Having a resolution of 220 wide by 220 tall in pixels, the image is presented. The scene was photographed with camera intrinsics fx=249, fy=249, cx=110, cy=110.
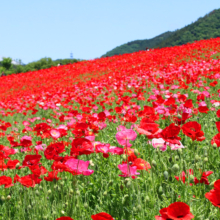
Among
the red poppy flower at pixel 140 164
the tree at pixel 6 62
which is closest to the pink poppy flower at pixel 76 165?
the red poppy flower at pixel 140 164

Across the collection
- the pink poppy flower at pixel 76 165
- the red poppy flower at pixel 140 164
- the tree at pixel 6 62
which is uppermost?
the tree at pixel 6 62

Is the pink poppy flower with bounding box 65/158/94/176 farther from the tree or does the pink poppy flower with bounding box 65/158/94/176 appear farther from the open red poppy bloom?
the tree

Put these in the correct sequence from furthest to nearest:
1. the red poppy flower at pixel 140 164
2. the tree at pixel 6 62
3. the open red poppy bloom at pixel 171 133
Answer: the tree at pixel 6 62, the red poppy flower at pixel 140 164, the open red poppy bloom at pixel 171 133

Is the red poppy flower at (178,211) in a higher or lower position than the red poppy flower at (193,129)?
lower

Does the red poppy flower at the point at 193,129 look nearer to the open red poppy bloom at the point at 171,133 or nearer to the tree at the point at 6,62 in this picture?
the open red poppy bloom at the point at 171,133

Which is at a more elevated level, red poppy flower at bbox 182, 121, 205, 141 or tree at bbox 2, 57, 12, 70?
tree at bbox 2, 57, 12, 70

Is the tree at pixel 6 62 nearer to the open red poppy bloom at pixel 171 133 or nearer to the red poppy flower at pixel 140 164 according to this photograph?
the red poppy flower at pixel 140 164

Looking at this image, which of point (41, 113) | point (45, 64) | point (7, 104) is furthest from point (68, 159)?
point (45, 64)

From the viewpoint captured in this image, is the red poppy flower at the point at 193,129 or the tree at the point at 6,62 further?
the tree at the point at 6,62

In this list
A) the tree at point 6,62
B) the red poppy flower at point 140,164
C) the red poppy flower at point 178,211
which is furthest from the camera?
the tree at point 6,62

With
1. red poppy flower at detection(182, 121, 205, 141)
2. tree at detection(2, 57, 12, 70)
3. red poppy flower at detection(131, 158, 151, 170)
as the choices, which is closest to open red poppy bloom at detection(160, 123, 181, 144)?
red poppy flower at detection(182, 121, 205, 141)

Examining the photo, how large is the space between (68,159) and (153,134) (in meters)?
0.54

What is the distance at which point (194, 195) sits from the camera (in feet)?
5.18

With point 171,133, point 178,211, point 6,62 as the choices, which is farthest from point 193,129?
point 6,62
